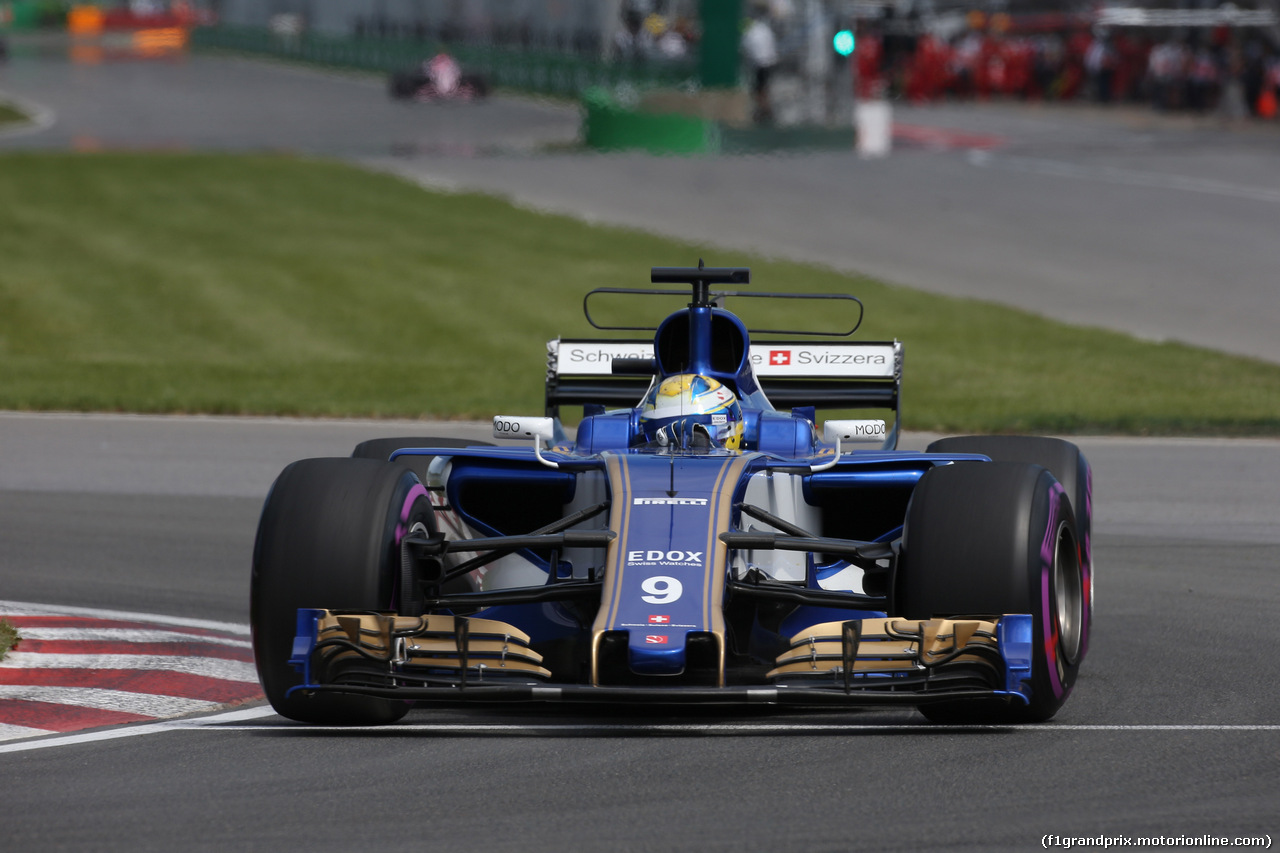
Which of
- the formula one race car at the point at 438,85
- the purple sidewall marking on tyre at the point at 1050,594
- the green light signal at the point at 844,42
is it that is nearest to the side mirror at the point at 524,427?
the purple sidewall marking on tyre at the point at 1050,594

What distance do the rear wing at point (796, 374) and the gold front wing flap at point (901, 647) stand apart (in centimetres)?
383

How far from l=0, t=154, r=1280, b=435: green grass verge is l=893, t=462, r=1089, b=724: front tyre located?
877 centimetres

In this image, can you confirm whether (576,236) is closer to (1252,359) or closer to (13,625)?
(1252,359)

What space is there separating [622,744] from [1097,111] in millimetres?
43671

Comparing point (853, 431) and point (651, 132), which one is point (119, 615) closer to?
point (853, 431)

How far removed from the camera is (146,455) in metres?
14.7

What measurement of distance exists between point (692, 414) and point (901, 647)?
184 centimetres

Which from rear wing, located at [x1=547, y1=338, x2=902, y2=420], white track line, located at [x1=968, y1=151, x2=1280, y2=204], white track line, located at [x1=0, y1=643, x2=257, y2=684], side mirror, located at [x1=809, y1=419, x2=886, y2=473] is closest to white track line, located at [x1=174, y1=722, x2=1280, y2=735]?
white track line, located at [x1=0, y1=643, x2=257, y2=684]

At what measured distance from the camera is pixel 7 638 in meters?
9.00

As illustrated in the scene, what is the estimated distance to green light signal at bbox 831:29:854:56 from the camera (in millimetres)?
34688

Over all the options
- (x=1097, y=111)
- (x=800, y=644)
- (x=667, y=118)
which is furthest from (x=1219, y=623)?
(x=1097, y=111)

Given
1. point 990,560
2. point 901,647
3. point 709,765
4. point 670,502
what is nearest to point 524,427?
point 670,502

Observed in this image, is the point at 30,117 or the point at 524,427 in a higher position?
the point at 524,427

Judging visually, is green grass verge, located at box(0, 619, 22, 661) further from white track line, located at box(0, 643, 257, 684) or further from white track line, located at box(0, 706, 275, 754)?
white track line, located at box(0, 706, 275, 754)
